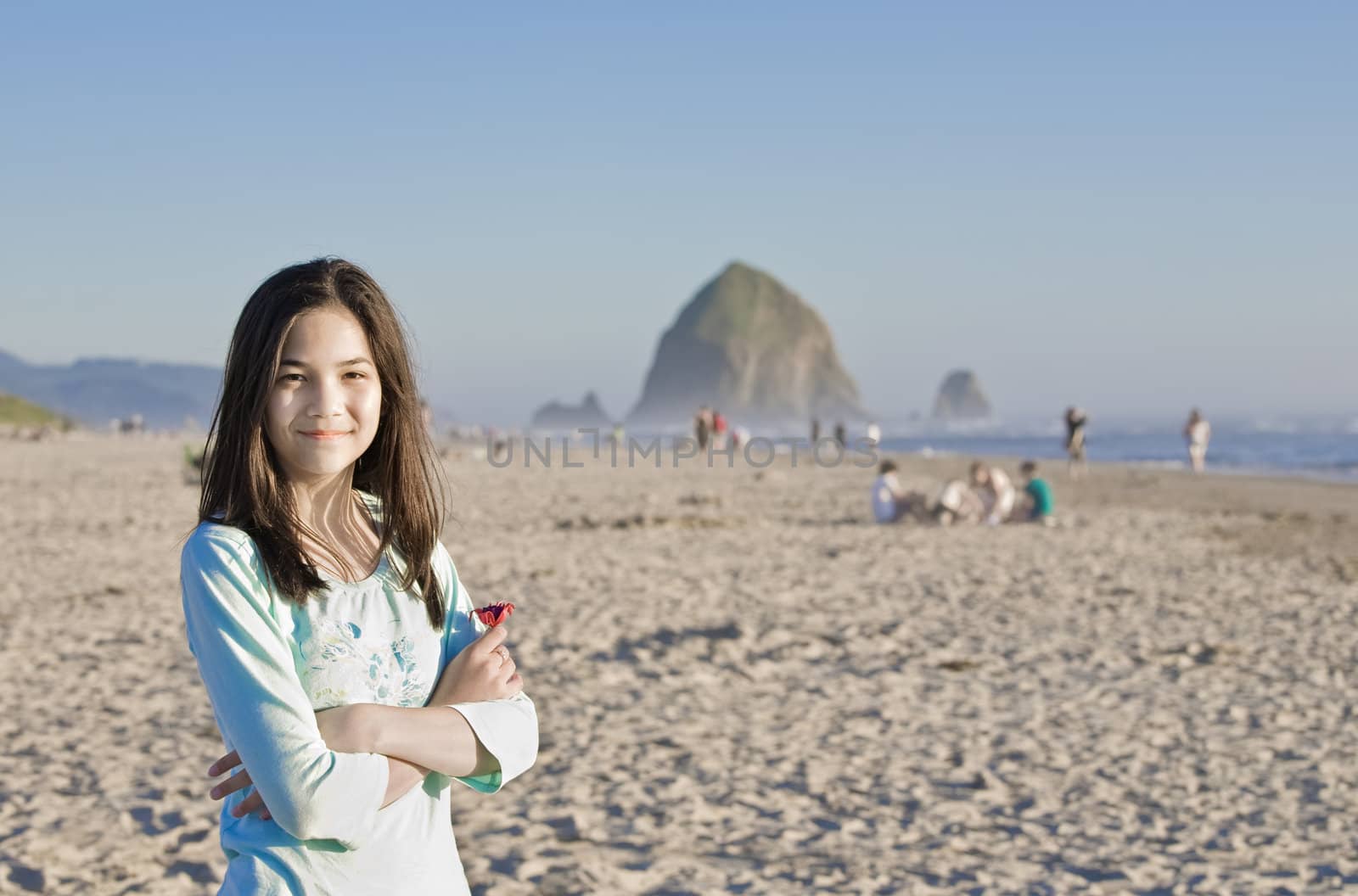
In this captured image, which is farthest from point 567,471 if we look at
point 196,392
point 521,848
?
point 196,392

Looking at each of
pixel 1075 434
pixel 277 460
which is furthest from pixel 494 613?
pixel 1075 434

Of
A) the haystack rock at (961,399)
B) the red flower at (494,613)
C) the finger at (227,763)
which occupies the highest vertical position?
the haystack rock at (961,399)

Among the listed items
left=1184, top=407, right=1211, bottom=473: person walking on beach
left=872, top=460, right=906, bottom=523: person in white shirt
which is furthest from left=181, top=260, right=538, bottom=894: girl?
left=1184, top=407, right=1211, bottom=473: person walking on beach

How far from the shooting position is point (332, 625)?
164 centimetres

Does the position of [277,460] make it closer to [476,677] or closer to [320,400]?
[320,400]

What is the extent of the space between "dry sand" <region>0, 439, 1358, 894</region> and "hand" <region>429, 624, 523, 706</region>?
88.1 inches

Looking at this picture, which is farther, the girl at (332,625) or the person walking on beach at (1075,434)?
the person walking on beach at (1075,434)

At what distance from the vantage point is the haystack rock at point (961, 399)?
616ft

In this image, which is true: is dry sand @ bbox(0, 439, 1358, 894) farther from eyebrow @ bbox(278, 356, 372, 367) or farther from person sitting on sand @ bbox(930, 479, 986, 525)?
eyebrow @ bbox(278, 356, 372, 367)

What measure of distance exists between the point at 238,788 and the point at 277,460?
46cm

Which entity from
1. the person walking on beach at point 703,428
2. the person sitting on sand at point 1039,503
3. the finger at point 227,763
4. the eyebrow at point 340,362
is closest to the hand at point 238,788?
the finger at point 227,763

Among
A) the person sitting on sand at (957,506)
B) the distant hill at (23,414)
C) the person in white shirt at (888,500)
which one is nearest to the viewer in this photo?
the person sitting on sand at (957,506)

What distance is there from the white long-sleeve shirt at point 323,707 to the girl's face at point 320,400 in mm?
154

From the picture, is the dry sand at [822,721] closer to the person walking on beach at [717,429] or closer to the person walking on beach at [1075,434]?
the person walking on beach at [1075,434]
